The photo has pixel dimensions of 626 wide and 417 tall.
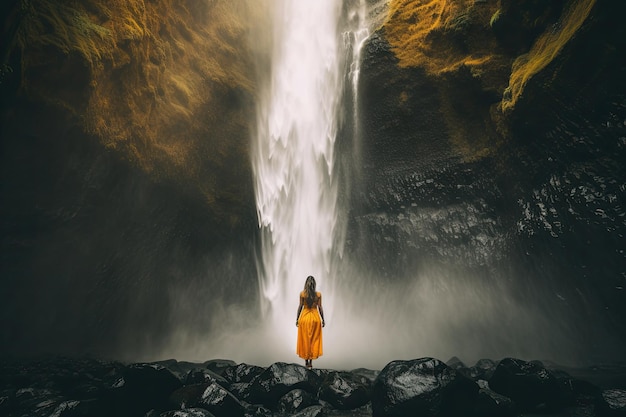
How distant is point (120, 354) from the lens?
9.49 m

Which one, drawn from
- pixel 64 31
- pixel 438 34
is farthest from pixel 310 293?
pixel 438 34

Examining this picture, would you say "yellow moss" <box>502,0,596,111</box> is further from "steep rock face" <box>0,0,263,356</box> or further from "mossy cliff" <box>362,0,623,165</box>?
"steep rock face" <box>0,0,263,356</box>

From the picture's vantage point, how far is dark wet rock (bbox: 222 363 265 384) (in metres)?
5.80

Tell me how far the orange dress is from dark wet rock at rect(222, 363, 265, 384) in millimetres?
1039

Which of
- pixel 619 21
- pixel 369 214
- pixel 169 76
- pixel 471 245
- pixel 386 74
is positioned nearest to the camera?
pixel 619 21

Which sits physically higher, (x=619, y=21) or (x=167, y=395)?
(x=619, y=21)

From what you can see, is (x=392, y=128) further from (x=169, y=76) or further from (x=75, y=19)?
(x=75, y=19)

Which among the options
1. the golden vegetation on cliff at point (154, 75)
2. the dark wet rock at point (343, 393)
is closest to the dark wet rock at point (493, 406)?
the dark wet rock at point (343, 393)

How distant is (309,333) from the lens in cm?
664

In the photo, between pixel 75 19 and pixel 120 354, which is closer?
pixel 75 19

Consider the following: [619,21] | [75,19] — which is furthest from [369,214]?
[75,19]

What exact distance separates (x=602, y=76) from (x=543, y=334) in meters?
6.15

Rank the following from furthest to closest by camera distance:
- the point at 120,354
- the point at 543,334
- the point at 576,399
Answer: the point at 120,354 < the point at 543,334 < the point at 576,399

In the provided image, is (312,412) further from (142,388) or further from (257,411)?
(142,388)
